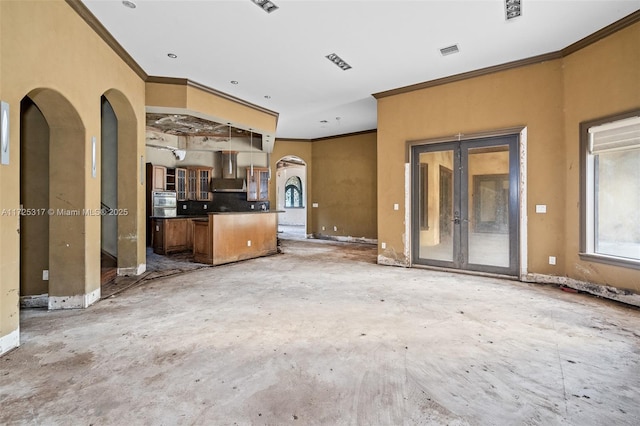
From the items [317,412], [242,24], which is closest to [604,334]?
[317,412]

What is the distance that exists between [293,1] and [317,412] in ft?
13.1

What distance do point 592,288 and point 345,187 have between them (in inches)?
283

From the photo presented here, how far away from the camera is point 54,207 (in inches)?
147

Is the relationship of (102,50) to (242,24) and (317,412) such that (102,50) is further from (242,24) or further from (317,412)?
(317,412)

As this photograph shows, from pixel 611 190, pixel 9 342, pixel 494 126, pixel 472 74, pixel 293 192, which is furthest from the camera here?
pixel 293 192

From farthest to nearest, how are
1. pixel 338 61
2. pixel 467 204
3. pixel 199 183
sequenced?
pixel 199 183 < pixel 467 204 < pixel 338 61

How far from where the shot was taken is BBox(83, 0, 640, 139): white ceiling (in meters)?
3.68

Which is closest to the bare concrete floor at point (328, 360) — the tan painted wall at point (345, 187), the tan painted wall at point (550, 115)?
the tan painted wall at point (550, 115)

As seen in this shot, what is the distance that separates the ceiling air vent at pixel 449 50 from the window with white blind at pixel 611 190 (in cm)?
211

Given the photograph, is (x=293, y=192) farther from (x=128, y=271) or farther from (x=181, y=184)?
(x=128, y=271)

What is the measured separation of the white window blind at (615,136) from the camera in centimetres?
387

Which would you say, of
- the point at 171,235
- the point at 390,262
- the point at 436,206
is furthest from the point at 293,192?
the point at 436,206

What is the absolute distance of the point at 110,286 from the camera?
475 cm

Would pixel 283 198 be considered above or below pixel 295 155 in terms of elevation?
below
